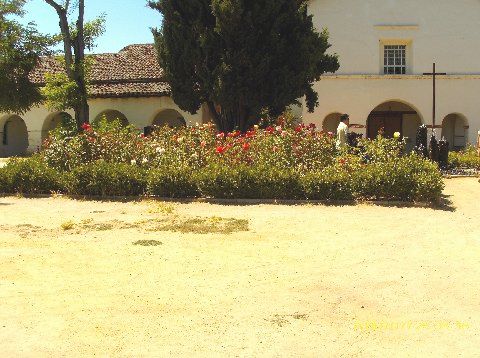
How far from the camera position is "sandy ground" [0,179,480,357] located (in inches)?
153

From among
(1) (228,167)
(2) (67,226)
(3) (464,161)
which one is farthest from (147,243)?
(3) (464,161)

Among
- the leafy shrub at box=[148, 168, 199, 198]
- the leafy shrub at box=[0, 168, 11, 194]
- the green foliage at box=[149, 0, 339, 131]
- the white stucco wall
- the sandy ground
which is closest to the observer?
the sandy ground

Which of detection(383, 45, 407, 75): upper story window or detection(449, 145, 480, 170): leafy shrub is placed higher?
detection(383, 45, 407, 75): upper story window

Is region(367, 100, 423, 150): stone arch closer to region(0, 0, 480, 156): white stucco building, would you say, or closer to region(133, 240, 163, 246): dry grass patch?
region(0, 0, 480, 156): white stucco building

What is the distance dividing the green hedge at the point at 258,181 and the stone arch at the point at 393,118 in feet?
47.3

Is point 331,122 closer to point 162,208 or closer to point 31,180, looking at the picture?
point 31,180

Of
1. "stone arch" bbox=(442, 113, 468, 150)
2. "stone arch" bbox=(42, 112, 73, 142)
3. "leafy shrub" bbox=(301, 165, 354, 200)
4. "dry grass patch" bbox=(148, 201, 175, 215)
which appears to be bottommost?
"dry grass patch" bbox=(148, 201, 175, 215)

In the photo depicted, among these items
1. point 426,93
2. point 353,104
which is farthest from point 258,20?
point 426,93

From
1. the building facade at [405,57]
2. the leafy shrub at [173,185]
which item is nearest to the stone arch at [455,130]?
the building facade at [405,57]

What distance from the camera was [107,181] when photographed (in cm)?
1095

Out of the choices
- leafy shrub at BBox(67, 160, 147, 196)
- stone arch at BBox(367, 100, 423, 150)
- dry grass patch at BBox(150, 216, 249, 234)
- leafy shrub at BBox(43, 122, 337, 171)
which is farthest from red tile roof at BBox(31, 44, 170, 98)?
dry grass patch at BBox(150, 216, 249, 234)

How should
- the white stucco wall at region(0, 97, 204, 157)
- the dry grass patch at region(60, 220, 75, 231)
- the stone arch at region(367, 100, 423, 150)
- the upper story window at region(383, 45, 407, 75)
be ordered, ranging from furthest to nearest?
the white stucco wall at region(0, 97, 204, 157) → the stone arch at region(367, 100, 423, 150) → the upper story window at region(383, 45, 407, 75) → the dry grass patch at region(60, 220, 75, 231)

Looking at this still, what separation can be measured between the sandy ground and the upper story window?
51.9 feet

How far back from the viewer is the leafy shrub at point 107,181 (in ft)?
35.8
